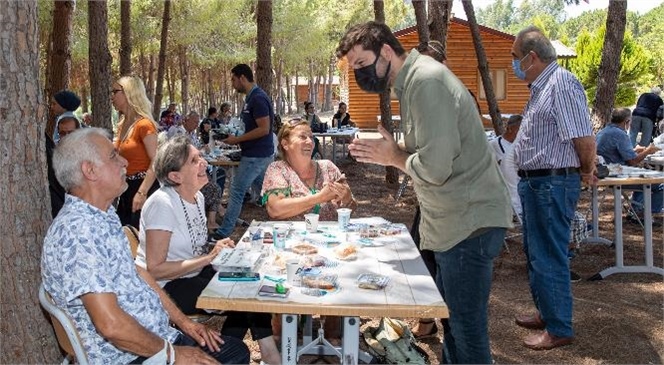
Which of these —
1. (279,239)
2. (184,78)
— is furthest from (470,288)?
(184,78)

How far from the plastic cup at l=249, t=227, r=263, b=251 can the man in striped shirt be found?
1.72 meters

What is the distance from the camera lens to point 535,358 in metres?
4.04

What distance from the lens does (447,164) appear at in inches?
100

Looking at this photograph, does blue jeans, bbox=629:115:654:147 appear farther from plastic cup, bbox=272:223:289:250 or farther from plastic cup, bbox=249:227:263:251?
plastic cup, bbox=272:223:289:250

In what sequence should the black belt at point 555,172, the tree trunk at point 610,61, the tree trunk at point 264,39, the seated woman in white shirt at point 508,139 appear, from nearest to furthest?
1. the black belt at point 555,172
2. the seated woman in white shirt at point 508,139
3. the tree trunk at point 610,61
4. the tree trunk at point 264,39

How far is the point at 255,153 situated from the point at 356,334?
4.33m

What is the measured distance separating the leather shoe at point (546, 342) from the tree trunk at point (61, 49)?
7.12 m

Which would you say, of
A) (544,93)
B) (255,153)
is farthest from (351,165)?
(544,93)

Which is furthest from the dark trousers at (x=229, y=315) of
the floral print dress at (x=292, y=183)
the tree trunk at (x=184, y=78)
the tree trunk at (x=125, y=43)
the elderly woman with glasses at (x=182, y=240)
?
the tree trunk at (x=184, y=78)

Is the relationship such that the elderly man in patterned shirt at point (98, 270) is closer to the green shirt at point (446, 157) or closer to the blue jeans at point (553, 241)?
the green shirt at point (446, 157)

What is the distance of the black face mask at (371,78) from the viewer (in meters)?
2.82

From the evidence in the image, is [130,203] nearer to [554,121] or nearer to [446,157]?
[554,121]

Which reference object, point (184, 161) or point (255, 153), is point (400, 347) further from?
point (255, 153)

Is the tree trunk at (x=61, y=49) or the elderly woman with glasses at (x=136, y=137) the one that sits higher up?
the tree trunk at (x=61, y=49)
